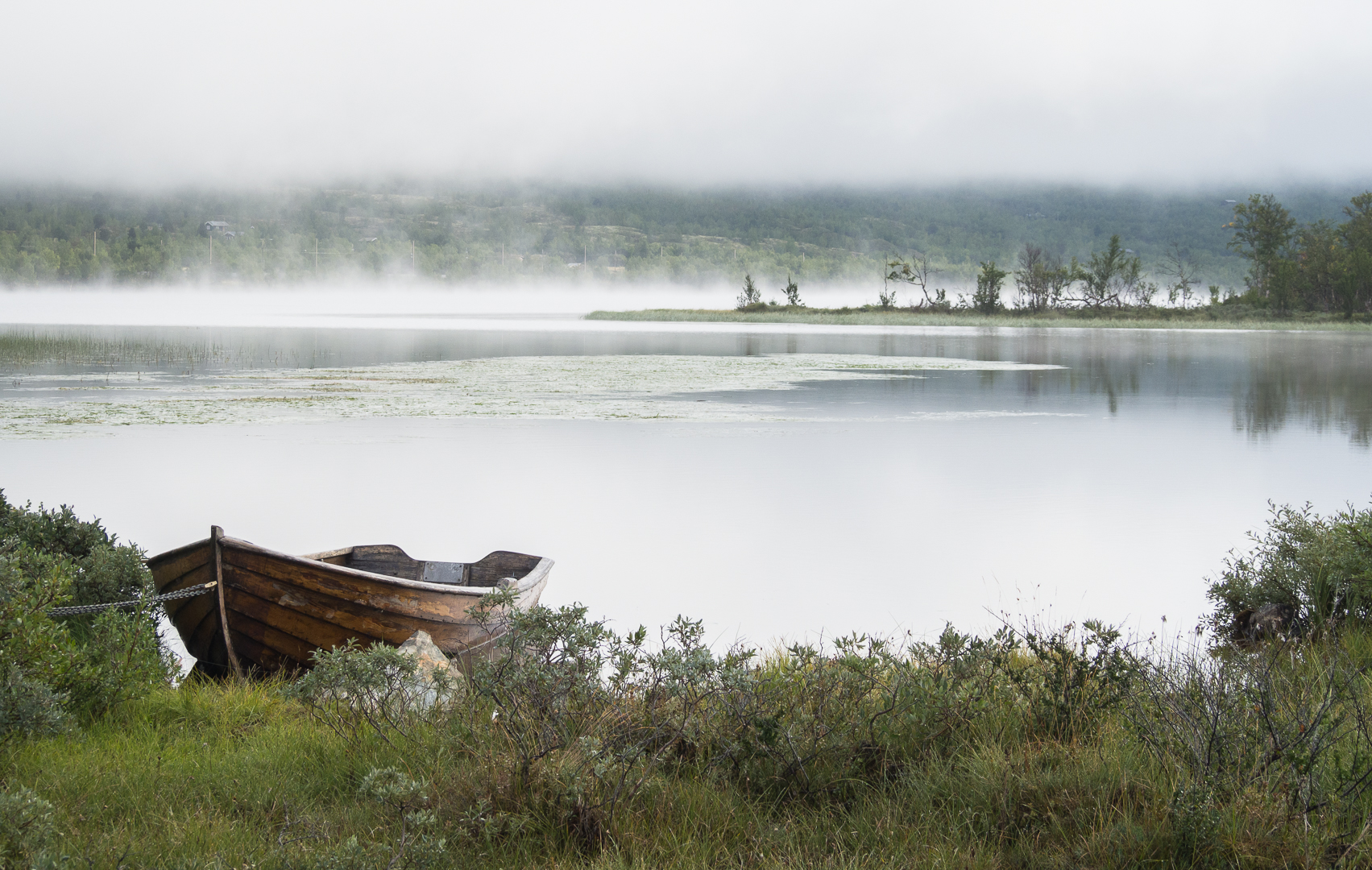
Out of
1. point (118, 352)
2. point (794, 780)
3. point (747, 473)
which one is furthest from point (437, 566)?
point (118, 352)

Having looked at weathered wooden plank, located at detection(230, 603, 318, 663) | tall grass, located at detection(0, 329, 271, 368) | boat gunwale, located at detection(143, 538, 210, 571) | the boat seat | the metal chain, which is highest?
tall grass, located at detection(0, 329, 271, 368)

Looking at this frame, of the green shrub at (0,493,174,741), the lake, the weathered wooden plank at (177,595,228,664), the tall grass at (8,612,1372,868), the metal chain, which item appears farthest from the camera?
the lake

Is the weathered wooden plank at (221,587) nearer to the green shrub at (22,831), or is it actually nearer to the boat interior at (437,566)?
the boat interior at (437,566)

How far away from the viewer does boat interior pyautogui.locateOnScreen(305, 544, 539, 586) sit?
7105mm

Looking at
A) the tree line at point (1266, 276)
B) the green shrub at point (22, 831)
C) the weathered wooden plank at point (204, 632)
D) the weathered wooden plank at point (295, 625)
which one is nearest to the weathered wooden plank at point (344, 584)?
the weathered wooden plank at point (295, 625)

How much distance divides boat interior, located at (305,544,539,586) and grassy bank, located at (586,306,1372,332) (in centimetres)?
6901

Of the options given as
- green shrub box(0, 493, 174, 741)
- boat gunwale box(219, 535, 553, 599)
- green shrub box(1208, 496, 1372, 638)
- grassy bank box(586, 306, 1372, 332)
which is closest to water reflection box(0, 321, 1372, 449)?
grassy bank box(586, 306, 1372, 332)

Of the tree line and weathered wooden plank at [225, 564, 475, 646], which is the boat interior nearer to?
weathered wooden plank at [225, 564, 475, 646]

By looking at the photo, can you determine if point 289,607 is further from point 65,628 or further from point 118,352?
point 118,352

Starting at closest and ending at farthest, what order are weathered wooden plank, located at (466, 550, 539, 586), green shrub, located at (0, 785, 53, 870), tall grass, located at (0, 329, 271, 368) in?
green shrub, located at (0, 785, 53, 870)
weathered wooden plank, located at (466, 550, 539, 586)
tall grass, located at (0, 329, 271, 368)

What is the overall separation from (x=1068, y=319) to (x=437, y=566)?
77.2 metres

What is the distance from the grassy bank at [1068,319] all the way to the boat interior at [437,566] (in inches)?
2717

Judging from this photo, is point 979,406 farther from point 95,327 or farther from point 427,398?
point 95,327

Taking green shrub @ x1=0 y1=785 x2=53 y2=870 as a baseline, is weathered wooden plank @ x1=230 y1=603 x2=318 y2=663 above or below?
below
